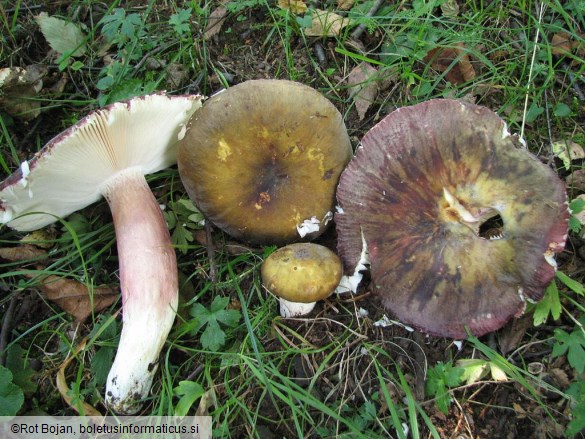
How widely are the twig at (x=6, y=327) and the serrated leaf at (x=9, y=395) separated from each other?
173 mm

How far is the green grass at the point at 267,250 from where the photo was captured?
7.88 ft

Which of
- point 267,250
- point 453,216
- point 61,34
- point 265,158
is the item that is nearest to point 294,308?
point 267,250

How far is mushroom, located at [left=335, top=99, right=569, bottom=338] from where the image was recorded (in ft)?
7.54

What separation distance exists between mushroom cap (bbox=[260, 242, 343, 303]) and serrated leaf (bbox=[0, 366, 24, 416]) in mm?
1354

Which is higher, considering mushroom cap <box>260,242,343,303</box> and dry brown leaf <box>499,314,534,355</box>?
mushroom cap <box>260,242,343,303</box>

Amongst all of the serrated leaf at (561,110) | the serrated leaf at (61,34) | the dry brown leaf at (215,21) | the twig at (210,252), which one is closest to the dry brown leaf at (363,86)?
the dry brown leaf at (215,21)

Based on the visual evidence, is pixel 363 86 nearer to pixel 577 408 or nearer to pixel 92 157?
pixel 92 157

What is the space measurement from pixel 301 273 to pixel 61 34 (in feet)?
8.00

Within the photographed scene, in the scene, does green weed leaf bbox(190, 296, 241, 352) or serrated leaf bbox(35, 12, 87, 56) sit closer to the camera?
green weed leaf bbox(190, 296, 241, 352)

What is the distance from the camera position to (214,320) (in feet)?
8.32

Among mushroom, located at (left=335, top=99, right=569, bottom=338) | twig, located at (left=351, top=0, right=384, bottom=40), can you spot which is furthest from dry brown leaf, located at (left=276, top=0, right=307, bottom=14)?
mushroom, located at (left=335, top=99, right=569, bottom=338)

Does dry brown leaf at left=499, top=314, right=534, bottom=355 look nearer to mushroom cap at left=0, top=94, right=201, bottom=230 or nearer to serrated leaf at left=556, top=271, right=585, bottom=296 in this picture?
serrated leaf at left=556, top=271, right=585, bottom=296

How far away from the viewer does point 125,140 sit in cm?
248

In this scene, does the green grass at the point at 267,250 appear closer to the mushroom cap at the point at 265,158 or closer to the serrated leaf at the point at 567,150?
the serrated leaf at the point at 567,150
